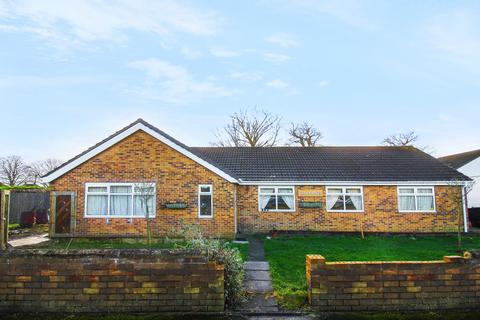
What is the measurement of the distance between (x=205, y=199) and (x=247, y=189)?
2780 millimetres

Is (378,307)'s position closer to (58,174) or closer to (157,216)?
(157,216)

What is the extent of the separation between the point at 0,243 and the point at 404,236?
52.5 feet

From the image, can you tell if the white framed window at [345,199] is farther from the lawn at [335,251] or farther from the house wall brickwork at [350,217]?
the lawn at [335,251]

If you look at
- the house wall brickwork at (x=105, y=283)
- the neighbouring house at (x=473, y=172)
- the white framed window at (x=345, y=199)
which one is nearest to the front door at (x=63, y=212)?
the house wall brickwork at (x=105, y=283)

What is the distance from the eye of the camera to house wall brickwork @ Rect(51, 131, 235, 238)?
15266mm

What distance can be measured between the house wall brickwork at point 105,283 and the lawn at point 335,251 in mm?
1618

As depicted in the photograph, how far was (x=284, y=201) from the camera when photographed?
693 inches

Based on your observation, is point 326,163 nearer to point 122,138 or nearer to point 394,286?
point 122,138

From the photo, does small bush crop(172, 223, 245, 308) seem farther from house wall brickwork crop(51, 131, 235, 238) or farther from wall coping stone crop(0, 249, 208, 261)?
house wall brickwork crop(51, 131, 235, 238)

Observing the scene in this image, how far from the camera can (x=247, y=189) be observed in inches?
695

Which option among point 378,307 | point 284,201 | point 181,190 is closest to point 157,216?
point 181,190

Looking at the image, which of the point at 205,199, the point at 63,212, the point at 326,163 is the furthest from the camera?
the point at 326,163

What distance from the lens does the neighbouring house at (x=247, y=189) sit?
50.3ft

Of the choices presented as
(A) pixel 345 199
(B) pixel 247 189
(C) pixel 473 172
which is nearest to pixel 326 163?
(A) pixel 345 199
